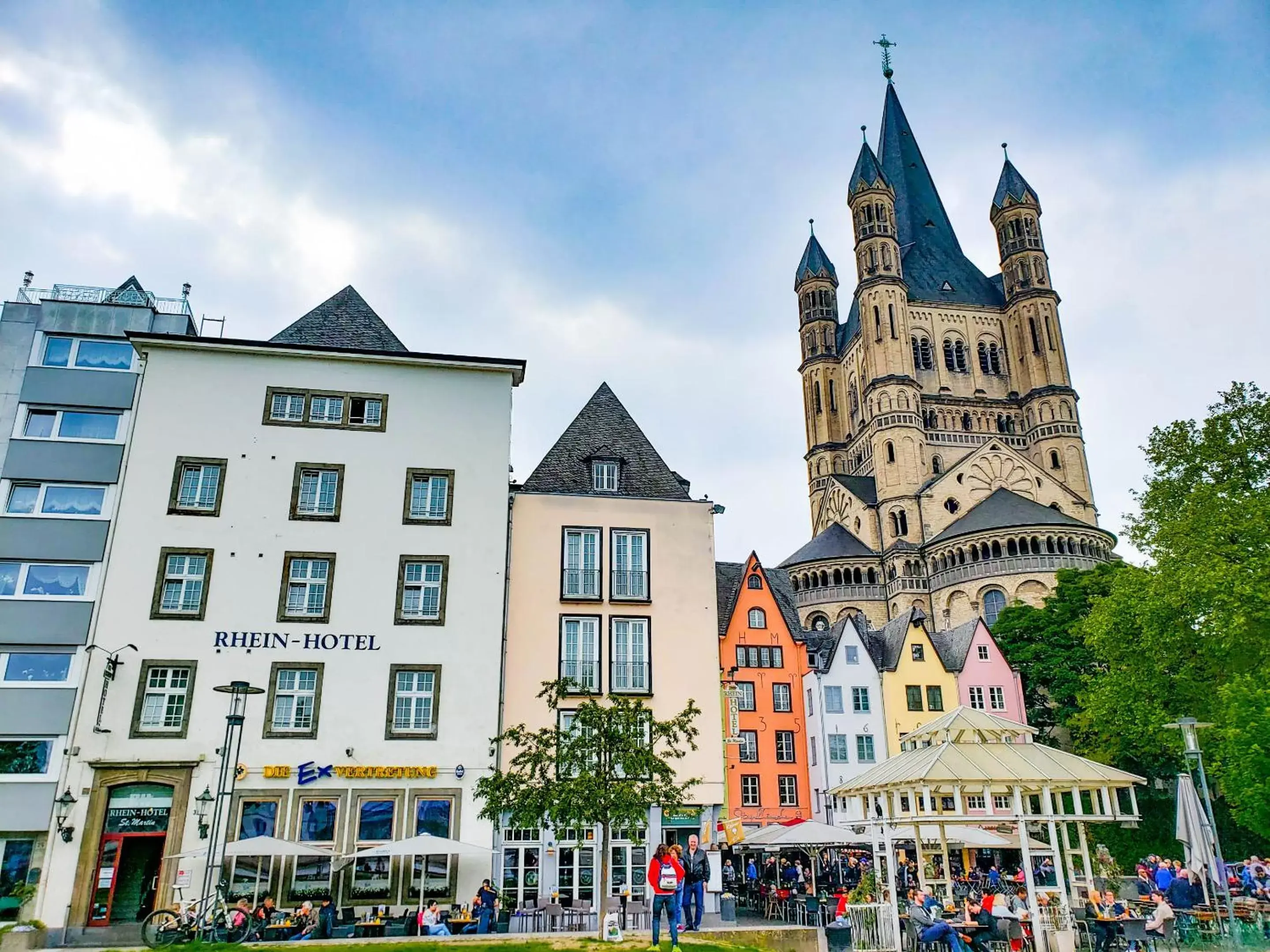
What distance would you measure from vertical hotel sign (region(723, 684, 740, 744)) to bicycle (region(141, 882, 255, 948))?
19360 mm

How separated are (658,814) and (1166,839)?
25702 millimetres

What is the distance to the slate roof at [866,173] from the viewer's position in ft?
311

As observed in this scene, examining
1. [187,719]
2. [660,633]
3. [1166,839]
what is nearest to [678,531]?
[660,633]

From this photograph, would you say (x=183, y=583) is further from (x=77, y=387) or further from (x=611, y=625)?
(x=611, y=625)

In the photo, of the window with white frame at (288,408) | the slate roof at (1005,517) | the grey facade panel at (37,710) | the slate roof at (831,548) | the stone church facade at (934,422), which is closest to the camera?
the grey facade panel at (37,710)

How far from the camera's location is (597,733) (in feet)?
69.2

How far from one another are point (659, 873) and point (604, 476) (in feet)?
55.7

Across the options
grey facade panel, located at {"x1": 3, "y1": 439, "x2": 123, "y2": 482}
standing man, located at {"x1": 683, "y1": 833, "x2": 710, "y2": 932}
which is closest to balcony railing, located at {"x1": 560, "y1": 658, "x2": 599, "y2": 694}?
standing man, located at {"x1": 683, "y1": 833, "x2": 710, "y2": 932}

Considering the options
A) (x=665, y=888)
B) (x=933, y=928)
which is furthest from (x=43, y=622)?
(x=933, y=928)

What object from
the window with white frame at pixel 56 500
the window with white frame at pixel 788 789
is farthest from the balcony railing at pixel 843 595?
the window with white frame at pixel 56 500

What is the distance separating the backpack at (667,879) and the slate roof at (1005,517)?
59680mm

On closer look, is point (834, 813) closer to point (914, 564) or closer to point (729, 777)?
point (729, 777)

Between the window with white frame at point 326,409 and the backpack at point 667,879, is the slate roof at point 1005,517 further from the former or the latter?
the backpack at point 667,879

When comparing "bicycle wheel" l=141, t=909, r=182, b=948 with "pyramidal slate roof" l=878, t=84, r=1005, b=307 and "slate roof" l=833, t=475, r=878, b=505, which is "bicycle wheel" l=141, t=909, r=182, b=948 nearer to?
"slate roof" l=833, t=475, r=878, b=505
